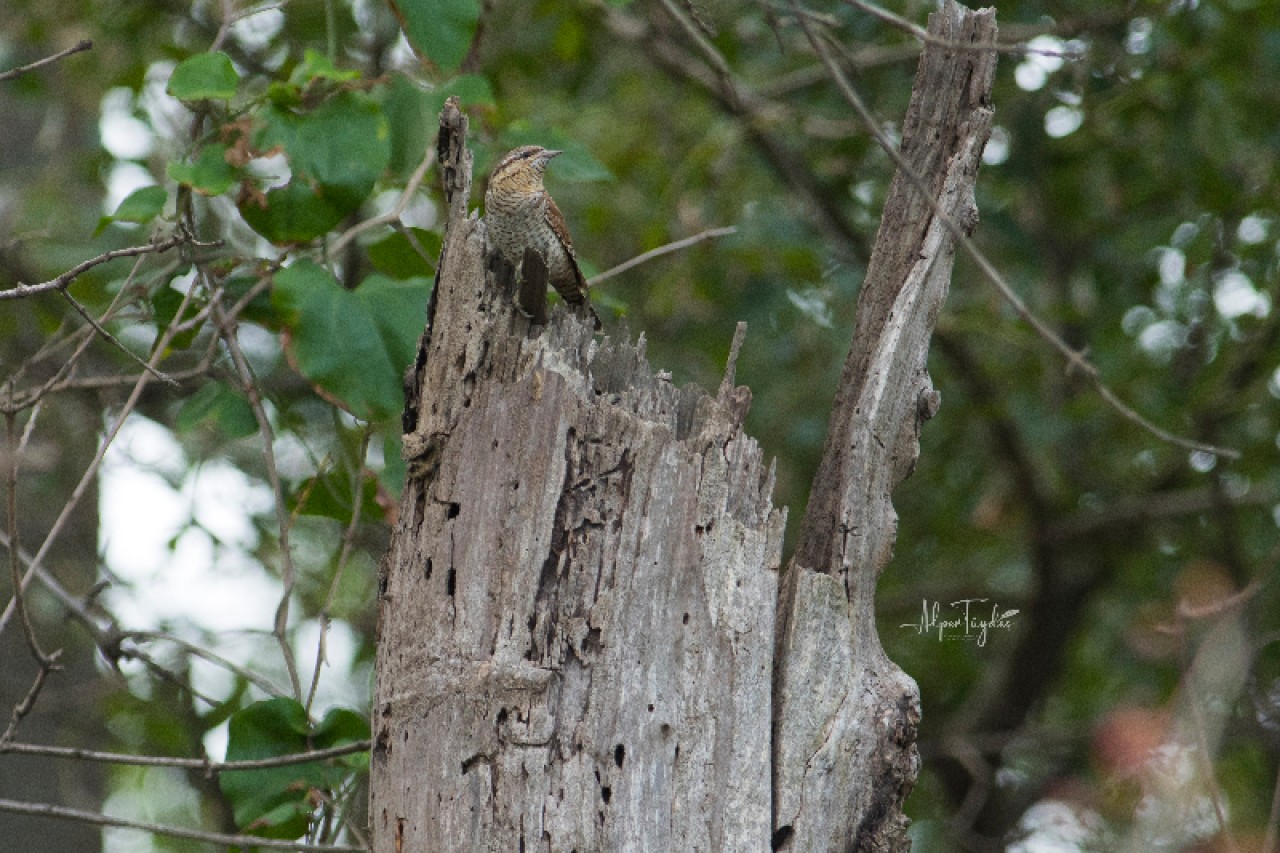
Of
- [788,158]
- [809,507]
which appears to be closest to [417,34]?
[809,507]

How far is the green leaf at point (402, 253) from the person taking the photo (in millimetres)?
3305

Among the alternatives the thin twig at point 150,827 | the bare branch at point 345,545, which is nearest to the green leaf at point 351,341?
the bare branch at point 345,545

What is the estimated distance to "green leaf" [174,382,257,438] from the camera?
321 cm

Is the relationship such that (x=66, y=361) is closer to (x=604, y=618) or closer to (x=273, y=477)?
(x=273, y=477)

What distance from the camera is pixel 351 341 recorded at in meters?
2.85

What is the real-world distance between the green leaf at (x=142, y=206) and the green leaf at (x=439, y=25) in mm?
691

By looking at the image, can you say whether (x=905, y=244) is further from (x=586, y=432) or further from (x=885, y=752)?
(x=885, y=752)

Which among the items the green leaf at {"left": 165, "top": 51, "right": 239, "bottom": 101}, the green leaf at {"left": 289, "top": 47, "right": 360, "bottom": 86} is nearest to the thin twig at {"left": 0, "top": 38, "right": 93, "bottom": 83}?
the green leaf at {"left": 165, "top": 51, "right": 239, "bottom": 101}

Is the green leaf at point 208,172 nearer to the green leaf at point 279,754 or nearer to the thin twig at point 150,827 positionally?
the green leaf at point 279,754

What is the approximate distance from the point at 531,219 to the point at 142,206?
2.90 feet

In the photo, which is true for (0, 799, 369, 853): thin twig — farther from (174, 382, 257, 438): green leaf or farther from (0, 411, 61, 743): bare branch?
(174, 382, 257, 438): green leaf

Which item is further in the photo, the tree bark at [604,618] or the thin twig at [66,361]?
the thin twig at [66,361]

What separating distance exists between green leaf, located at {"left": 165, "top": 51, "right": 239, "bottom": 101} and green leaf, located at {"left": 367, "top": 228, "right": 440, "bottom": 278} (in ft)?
2.07

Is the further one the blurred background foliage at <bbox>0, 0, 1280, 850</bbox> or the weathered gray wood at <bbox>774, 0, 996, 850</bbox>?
the blurred background foliage at <bbox>0, 0, 1280, 850</bbox>
